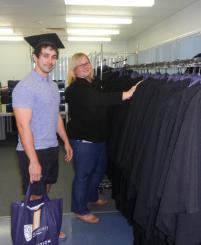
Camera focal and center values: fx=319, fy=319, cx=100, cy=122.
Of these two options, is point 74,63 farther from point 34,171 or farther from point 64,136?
point 34,171

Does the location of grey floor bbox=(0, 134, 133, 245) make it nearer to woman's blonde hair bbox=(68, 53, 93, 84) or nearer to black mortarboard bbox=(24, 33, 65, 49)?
woman's blonde hair bbox=(68, 53, 93, 84)

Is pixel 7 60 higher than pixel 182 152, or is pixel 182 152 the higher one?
pixel 7 60

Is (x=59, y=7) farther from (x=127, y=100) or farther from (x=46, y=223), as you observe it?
(x=46, y=223)

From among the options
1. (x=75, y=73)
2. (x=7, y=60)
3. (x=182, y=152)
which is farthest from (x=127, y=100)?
(x=7, y=60)

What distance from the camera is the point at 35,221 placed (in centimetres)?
216

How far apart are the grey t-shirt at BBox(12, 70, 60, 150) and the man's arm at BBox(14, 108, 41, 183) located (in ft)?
0.15

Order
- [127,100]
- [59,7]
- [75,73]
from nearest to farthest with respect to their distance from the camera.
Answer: [127,100]
[75,73]
[59,7]

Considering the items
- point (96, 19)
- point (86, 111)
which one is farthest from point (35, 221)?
point (96, 19)

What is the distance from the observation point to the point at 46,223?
2213 mm

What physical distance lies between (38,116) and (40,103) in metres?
0.10

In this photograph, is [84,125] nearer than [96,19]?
Yes

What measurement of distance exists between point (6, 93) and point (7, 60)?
4664 millimetres

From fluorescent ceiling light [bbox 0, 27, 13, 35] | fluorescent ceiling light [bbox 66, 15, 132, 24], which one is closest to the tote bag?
fluorescent ceiling light [bbox 66, 15, 132, 24]

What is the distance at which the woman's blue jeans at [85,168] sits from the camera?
269 cm
